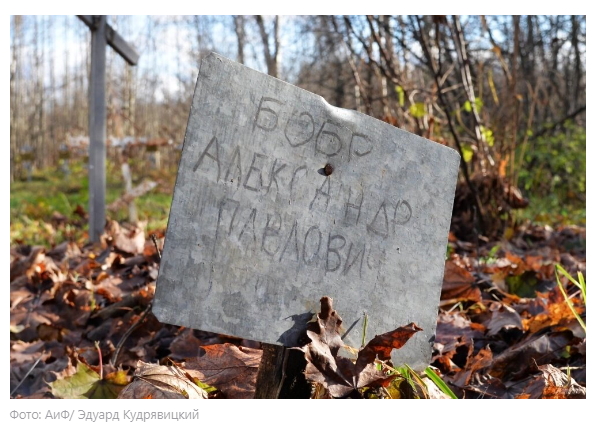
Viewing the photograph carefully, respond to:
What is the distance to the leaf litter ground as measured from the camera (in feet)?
3.49

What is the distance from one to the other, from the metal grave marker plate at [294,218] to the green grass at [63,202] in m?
3.86

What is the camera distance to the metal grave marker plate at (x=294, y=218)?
3.17 ft

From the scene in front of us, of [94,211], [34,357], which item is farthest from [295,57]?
[34,357]

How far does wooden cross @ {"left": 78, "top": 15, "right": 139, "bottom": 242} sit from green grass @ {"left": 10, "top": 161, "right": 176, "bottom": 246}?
0.43m

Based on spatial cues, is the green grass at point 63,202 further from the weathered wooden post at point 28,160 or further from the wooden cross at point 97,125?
the wooden cross at point 97,125

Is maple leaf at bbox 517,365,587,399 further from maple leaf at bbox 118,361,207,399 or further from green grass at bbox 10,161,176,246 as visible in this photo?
green grass at bbox 10,161,176,246

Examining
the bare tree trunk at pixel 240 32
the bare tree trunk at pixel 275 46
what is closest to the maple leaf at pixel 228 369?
the bare tree trunk at pixel 275 46

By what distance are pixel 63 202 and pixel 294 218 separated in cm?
1042

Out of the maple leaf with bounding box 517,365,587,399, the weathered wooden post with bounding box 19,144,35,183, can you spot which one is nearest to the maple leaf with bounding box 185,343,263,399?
the maple leaf with bounding box 517,365,587,399

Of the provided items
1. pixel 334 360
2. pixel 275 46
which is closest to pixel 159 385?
pixel 334 360

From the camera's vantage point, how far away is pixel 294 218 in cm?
105

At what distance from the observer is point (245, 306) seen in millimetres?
1010

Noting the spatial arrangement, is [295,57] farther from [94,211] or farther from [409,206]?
[409,206]

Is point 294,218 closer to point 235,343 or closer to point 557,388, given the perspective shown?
point 557,388
